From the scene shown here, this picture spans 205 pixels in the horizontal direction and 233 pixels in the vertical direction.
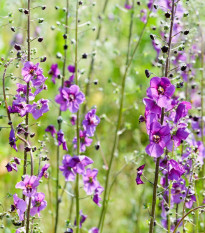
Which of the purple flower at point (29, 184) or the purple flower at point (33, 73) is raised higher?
the purple flower at point (33, 73)

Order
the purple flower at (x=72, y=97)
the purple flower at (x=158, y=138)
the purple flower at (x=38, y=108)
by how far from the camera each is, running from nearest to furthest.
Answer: the purple flower at (x=158, y=138) < the purple flower at (x=38, y=108) < the purple flower at (x=72, y=97)

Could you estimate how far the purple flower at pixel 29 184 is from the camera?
259 cm

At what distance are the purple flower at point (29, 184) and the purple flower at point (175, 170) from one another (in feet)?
2.54

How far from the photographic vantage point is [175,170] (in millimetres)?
2611

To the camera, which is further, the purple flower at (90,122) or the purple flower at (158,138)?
the purple flower at (90,122)

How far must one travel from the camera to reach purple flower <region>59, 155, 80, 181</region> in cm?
311

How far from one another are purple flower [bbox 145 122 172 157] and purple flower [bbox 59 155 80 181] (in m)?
0.75

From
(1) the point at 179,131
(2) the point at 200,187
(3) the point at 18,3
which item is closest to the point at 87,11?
(3) the point at 18,3

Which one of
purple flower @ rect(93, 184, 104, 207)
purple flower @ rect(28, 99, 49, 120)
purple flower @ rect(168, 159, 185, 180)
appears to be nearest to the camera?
purple flower @ rect(168, 159, 185, 180)

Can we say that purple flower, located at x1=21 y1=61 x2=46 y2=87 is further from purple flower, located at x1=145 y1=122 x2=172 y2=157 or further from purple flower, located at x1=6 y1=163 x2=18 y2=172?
purple flower, located at x1=145 y1=122 x2=172 y2=157

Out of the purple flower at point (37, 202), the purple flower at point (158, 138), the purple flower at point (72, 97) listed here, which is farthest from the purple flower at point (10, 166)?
the purple flower at point (158, 138)

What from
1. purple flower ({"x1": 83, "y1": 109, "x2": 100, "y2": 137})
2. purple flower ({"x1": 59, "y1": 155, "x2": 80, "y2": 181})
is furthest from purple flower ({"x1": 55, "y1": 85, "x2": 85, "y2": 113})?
purple flower ({"x1": 59, "y1": 155, "x2": 80, "y2": 181})

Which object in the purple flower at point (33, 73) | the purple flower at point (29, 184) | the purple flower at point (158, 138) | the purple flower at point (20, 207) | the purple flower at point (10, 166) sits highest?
the purple flower at point (33, 73)

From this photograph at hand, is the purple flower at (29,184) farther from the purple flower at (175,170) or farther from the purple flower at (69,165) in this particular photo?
the purple flower at (175,170)
